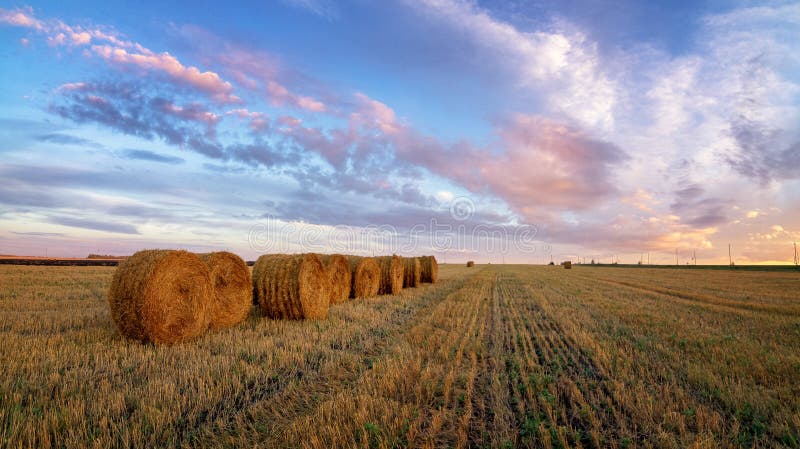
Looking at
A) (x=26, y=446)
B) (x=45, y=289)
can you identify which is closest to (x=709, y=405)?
(x=26, y=446)

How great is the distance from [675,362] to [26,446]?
8.47 meters

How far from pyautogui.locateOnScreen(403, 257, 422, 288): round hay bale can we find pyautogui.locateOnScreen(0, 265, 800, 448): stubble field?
11.3 metres

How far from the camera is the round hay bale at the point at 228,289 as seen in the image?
827 cm

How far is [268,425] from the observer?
3.90 metres

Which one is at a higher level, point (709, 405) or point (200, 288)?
point (200, 288)

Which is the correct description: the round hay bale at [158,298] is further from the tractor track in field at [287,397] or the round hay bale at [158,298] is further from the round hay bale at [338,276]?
the round hay bale at [338,276]

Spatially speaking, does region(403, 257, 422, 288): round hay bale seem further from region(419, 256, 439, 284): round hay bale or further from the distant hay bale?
region(419, 256, 439, 284): round hay bale

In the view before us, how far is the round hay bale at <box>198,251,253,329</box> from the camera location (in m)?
8.27

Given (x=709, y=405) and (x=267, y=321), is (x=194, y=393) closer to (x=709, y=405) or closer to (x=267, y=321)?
(x=267, y=321)

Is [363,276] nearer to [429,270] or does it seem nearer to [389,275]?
[389,275]

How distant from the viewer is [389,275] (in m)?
16.8

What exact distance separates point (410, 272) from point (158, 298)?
14.4m

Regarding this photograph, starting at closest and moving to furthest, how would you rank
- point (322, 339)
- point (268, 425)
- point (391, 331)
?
point (268, 425), point (322, 339), point (391, 331)

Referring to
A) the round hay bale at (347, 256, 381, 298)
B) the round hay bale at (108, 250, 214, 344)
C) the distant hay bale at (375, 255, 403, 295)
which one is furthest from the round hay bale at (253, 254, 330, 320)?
the distant hay bale at (375, 255, 403, 295)
